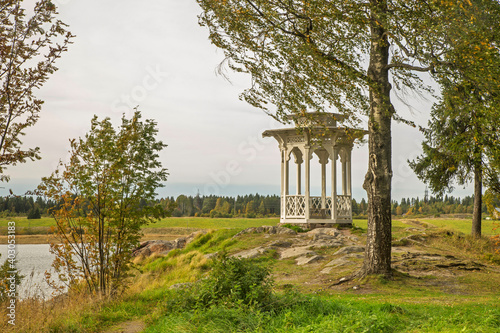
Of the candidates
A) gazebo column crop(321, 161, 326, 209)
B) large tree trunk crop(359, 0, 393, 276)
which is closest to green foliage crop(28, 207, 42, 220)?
large tree trunk crop(359, 0, 393, 276)

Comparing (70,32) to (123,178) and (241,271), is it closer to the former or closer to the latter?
(123,178)

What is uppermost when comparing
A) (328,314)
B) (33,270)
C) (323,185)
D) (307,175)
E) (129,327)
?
(307,175)

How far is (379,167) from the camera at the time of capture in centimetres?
1062

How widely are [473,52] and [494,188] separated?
432 centimetres

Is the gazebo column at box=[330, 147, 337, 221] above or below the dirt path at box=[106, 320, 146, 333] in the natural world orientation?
above

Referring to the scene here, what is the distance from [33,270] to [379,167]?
7706 mm

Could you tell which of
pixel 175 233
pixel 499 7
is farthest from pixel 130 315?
pixel 175 233

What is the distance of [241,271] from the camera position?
7.02m

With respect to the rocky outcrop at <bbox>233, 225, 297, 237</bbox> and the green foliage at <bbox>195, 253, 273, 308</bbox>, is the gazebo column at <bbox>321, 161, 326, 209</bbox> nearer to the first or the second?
the rocky outcrop at <bbox>233, 225, 297, 237</bbox>

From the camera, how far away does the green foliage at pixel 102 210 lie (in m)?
8.50

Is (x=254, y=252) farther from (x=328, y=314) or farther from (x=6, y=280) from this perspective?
(x=6, y=280)

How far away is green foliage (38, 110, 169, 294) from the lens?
8500 millimetres

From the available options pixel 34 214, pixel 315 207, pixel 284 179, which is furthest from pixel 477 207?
pixel 34 214

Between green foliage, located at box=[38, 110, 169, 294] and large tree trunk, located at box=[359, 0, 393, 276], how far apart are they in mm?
4966
